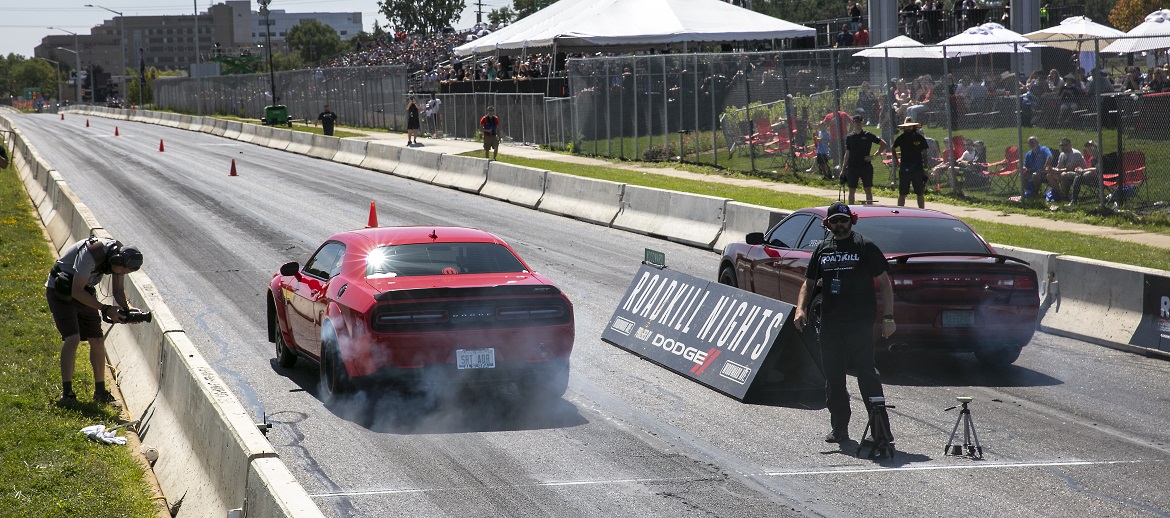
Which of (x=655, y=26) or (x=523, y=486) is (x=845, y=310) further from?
(x=655, y=26)

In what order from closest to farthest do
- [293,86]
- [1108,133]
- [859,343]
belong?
[859,343], [1108,133], [293,86]

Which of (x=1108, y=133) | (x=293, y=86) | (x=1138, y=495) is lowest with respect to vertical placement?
(x=1138, y=495)

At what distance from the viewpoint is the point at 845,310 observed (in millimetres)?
8234

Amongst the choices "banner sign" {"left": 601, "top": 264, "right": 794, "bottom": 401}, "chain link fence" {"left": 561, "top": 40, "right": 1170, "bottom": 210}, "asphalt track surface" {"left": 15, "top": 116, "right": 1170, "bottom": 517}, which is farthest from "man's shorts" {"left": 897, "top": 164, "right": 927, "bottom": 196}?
"banner sign" {"left": 601, "top": 264, "right": 794, "bottom": 401}

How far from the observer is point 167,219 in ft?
78.5

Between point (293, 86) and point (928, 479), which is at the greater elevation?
point (293, 86)

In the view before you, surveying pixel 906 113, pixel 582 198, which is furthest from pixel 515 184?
pixel 906 113

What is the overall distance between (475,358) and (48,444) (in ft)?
9.83

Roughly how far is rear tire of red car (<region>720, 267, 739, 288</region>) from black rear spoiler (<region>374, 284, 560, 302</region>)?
4.13 meters

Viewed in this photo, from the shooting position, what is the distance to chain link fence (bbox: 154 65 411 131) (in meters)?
55.7

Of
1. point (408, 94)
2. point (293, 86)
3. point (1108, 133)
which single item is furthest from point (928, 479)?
point (293, 86)

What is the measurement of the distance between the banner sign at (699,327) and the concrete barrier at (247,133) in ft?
147

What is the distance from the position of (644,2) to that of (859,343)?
1400 inches

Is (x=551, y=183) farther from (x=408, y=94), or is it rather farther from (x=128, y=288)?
(x=408, y=94)
